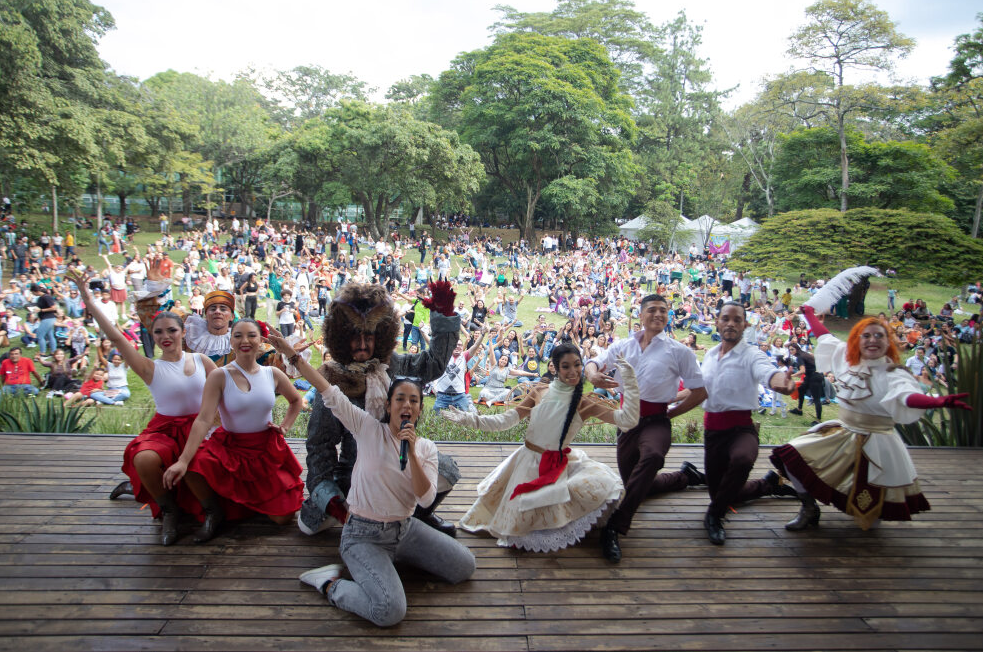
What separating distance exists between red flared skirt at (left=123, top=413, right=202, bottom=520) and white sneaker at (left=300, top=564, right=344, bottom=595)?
90 cm

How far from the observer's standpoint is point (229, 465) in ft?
11.0

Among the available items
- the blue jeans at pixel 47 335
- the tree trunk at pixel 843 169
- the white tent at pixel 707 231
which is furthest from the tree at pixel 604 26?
the blue jeans at pixel 47 335

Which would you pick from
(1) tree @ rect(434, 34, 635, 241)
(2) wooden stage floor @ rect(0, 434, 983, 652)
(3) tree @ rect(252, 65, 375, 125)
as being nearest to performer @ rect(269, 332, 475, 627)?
(2) wooden stage floor @ rect(0, 434, 983, 652)

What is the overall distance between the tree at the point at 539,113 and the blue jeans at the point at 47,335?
838 inches

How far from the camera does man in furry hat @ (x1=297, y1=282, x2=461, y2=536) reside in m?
3.10

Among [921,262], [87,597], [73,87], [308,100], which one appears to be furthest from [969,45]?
[308,100]

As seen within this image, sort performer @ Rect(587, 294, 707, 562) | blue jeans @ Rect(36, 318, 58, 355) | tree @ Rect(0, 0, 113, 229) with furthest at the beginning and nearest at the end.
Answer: tree @ Rect(0, 0, 113, 229), blue jeans @ Rect(36, 318, 58, 355), performer @ Rect(587, 294, 707, 562)

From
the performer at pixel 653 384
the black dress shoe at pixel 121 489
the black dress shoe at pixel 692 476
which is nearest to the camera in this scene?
the performer at pixel 653 384

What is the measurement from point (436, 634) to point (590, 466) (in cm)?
131

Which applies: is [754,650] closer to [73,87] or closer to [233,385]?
[233,385]

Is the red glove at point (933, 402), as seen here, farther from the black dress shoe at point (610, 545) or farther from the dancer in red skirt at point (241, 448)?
the dancer in red skirt at point (241, 448)

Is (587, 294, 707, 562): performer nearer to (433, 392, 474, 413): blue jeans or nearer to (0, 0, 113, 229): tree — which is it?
(433, 392, 474, 413): blue jeans

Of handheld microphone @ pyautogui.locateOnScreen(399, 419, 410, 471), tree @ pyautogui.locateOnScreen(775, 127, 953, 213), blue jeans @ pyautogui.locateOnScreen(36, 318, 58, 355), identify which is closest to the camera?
handheld microphone @ pyautogui.locateOnScreen(399, 419, 410, 471)

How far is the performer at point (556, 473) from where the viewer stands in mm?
3326
